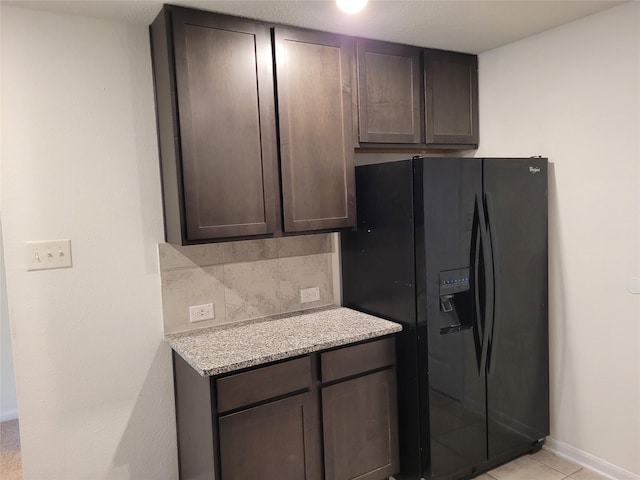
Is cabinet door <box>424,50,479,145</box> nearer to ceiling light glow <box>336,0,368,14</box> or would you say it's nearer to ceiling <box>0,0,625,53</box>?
ceiling <box>0,0,625,53</box>

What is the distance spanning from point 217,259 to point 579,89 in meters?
2.02

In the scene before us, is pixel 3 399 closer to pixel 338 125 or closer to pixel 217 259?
pixel 217 259

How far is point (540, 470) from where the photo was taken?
2514 mm

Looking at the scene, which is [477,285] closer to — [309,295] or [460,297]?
[460,297]

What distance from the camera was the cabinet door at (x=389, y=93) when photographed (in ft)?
8.08

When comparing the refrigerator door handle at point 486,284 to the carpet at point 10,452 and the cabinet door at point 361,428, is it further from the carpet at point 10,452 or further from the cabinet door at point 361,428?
the carpet at point 10,452

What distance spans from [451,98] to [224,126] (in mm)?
1402

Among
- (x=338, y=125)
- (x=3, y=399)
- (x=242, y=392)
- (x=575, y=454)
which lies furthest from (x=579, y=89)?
(x=3, y=399)

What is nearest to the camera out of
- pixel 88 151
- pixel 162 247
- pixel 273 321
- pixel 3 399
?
pixel 88 151

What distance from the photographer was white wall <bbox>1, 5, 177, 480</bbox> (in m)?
1.98

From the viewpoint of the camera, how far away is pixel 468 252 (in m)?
2.32

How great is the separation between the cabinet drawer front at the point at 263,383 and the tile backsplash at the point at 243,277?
553 millimetres

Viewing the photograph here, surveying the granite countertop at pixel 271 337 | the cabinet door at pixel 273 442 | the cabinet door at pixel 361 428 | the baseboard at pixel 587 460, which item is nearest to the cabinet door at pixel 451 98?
the granite countertop at pixel 271 337

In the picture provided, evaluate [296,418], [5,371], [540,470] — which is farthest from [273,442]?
[5,371]
